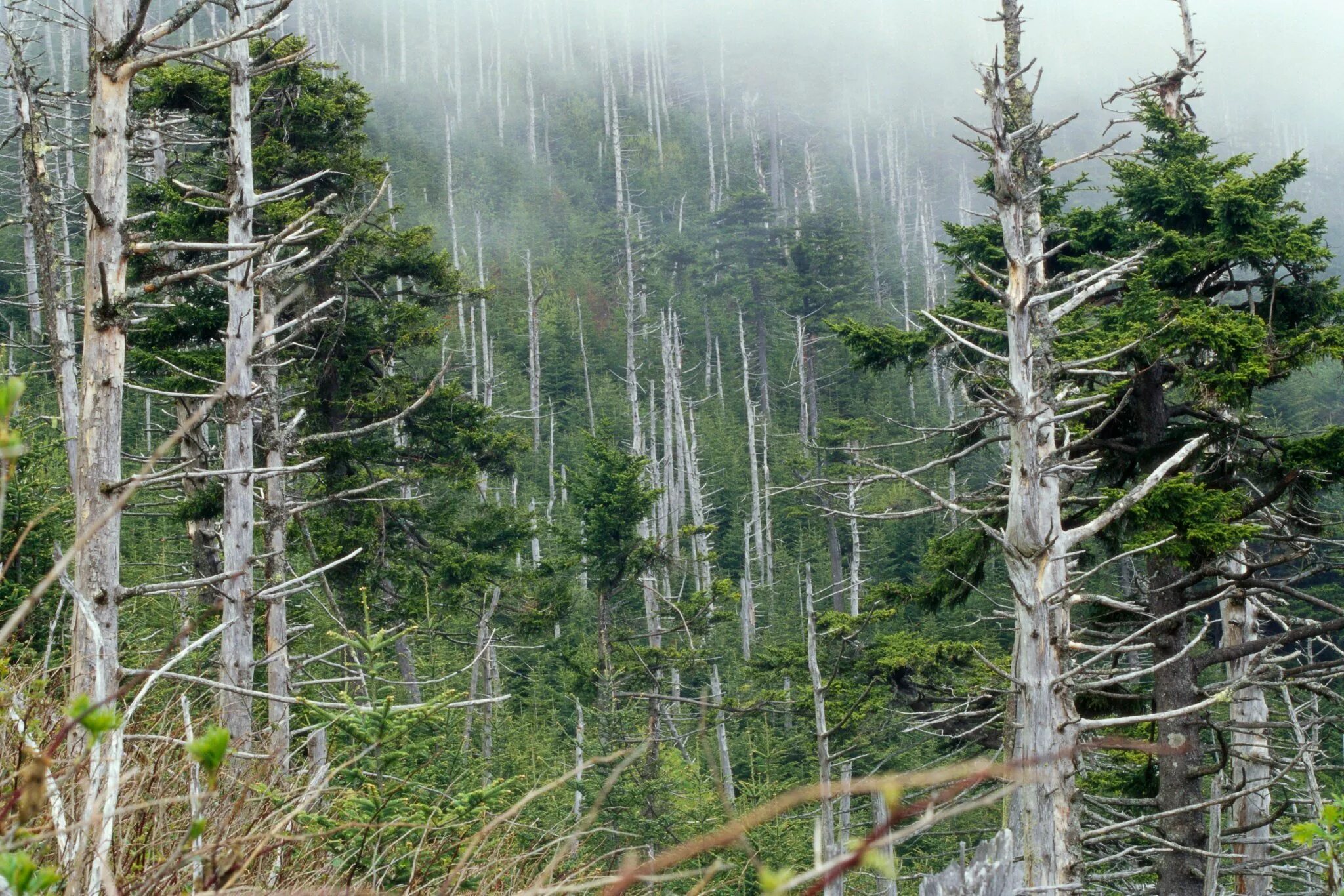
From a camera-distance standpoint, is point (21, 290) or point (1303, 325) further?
point (21, 290)

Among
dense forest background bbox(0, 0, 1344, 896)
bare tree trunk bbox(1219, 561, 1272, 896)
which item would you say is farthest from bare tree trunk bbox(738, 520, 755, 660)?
bare tree trunk bbox(1219, 561, 1272, 896)

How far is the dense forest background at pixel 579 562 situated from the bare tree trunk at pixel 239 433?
72 mm

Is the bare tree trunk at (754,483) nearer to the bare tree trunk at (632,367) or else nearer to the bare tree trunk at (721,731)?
the bare tree trunk at (632,367)

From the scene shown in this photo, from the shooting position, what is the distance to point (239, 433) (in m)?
8.29

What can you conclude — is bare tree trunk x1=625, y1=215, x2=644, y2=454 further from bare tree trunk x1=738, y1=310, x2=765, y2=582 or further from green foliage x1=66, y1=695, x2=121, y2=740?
green foliage x1=66, y1=695, x2=121, y2=740

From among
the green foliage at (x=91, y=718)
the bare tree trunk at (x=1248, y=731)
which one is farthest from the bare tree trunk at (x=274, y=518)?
the bare tree trunk at (x=1248, y=731)

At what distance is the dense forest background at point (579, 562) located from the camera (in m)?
3.22

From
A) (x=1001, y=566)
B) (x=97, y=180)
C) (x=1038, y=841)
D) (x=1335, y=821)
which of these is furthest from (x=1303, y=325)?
(x=1001, y=566)

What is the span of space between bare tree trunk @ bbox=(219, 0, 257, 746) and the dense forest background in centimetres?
7

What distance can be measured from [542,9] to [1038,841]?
74.0m

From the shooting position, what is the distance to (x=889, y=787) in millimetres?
865

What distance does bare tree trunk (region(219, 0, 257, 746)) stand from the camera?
25.1ft

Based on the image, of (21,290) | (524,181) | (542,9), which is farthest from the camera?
(542,9)

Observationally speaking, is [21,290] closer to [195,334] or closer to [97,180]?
[195,334]
